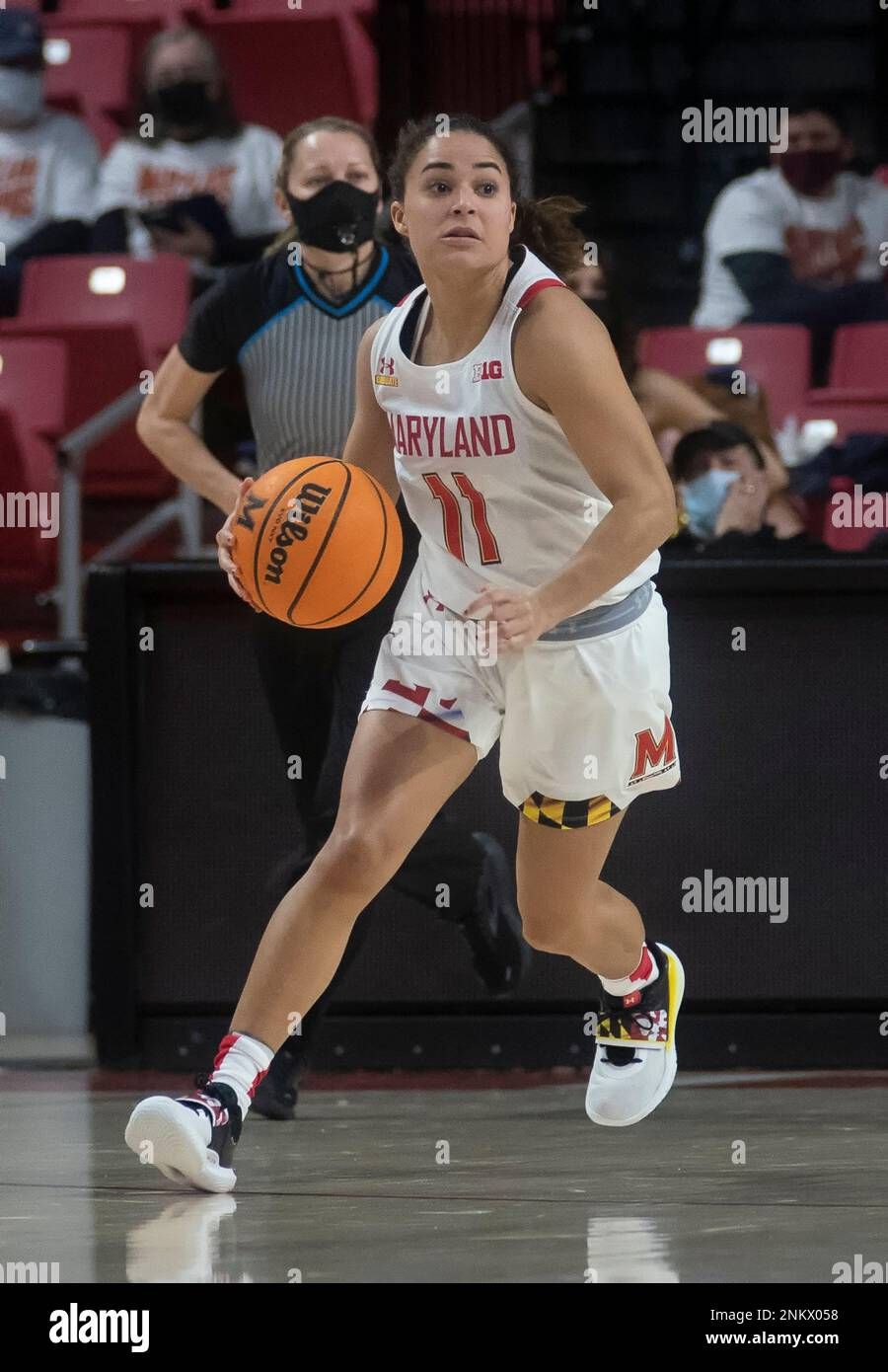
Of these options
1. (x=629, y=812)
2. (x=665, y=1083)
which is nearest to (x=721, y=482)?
(x=629, y=812)

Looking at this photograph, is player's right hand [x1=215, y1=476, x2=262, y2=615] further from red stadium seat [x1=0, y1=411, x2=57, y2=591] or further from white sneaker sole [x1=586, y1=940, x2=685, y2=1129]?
red stadium seat [x1=0, y1=411, x2=57, y2=591]

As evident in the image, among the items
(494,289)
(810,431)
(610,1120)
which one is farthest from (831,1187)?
(810,431)

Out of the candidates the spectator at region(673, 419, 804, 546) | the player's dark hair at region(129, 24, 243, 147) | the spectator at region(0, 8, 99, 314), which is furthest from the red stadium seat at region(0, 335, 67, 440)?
the spectator at region(673, 419, 804, 546)

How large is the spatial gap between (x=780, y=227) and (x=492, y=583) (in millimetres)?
4453

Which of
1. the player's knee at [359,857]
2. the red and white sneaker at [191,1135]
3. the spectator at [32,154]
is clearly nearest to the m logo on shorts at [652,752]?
the player's knee at [359,857]

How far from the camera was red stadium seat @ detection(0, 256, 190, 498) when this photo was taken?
7.04m

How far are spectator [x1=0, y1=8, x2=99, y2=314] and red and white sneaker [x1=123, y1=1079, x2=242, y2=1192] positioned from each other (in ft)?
17.6

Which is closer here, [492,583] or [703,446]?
[492,583]

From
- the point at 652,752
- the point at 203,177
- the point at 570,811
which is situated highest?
the point at 203,177

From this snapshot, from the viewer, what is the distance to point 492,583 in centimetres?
347

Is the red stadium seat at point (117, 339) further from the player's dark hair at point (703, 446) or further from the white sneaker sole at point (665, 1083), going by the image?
the white sneaker sole at point (665, 1083)

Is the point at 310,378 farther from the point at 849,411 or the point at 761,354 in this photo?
the point at 761,354

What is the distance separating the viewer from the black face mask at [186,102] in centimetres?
767

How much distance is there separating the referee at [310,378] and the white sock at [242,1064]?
1.02 m
